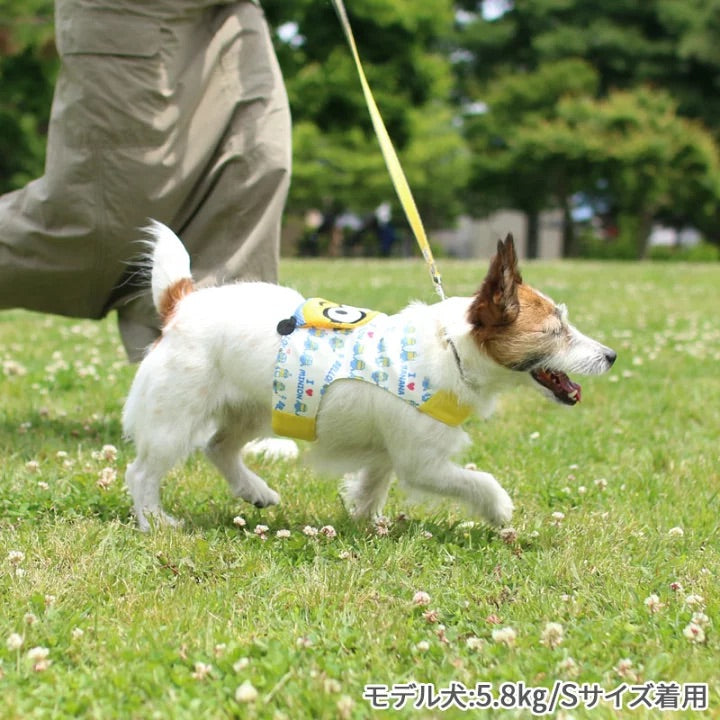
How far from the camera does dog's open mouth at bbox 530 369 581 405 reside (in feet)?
11.7

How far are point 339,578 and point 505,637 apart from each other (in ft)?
2.11

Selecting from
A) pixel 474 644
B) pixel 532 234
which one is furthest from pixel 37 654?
pixel 532 234

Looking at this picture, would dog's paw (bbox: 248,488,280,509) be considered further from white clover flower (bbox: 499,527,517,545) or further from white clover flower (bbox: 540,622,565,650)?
white clover flower (bbox: 540,622,565,650)

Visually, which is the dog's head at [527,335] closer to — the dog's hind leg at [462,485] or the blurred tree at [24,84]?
the dog's hind leg at [462,485]

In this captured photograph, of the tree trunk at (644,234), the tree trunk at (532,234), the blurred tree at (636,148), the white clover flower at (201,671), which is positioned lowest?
the tree trunk at (532,234)

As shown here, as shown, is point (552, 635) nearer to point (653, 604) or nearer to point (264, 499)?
point (653, 604)

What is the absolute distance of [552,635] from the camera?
267 centimetres

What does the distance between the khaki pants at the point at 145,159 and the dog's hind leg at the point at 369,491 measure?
4.66 ft

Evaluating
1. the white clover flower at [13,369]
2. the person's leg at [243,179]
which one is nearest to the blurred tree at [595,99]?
the white clover flower at [13,369]

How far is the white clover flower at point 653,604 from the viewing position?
9.40 ft

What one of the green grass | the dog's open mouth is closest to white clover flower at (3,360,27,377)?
the green grass

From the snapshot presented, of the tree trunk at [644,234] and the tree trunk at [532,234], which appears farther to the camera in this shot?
the tree trunk at [532,234]

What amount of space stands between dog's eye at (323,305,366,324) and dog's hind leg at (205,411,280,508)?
0.61m

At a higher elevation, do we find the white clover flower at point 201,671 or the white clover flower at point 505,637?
the white clover flower at point 505,637
